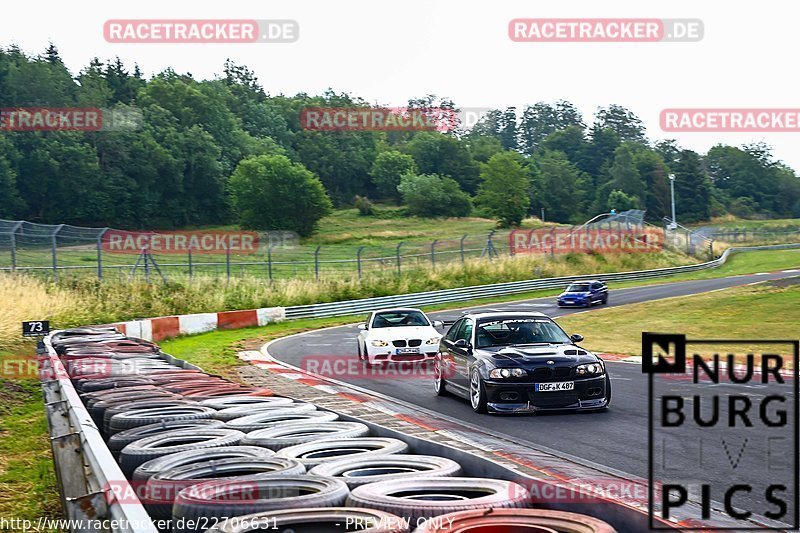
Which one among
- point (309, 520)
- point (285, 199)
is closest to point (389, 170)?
point (285, 199)

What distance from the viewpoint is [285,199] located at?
10019 centimetres

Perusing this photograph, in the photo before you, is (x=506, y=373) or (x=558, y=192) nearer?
(x=506, y=373)

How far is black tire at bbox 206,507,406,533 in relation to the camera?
385 centimetres

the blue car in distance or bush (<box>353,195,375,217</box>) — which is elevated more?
bush (<box>353,195,375,217</box>)

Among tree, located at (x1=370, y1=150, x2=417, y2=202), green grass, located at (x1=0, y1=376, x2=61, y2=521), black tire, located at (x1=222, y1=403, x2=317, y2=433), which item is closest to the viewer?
black tire, located at (x1=222, y1=403, x2=317, y2=433)

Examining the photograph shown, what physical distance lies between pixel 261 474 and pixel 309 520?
0.93m

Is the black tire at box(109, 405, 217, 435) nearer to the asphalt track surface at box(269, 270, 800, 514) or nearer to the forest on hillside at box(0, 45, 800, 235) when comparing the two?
the asphalt track surface at box(269, 270, 800, 514)

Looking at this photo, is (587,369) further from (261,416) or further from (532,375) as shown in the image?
(261,416)

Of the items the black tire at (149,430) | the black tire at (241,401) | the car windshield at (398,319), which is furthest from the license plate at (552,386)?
the car windshield at (398,319)

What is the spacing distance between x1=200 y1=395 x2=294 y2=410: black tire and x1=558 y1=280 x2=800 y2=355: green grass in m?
13.8

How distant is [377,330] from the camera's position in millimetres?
18781

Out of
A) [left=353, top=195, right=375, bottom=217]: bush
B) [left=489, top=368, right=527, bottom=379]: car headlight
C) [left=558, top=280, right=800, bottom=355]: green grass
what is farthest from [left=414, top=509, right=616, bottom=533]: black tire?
[left=353, top=195, right=375, bottom=217]: bush

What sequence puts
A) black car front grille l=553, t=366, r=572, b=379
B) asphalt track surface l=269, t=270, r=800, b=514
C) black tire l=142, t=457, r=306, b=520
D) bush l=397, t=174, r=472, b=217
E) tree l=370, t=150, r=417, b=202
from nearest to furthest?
black tire l=142, t=457, r=306, b=520, asphalt track surface l=269, t=270, r=800, b=514, black car front grille l=553, t=366, r=572, b=379, bush l=397, t=174, r=472, b=217, tree l=370, t=150, r=417, b=202

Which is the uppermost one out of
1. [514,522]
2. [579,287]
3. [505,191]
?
Result: [505,191]
